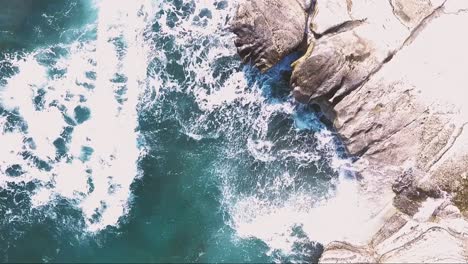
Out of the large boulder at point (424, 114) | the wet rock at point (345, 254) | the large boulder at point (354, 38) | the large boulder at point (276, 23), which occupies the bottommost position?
the wet rock at point (345, 254)

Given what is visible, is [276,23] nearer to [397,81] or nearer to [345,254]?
[397,81]

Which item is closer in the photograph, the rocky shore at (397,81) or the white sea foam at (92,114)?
the rocky shore at (397,81)

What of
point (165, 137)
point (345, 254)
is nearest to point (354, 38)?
point (345, 254)

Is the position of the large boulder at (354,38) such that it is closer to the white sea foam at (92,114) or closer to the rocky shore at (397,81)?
the rocky shore at (397,81)

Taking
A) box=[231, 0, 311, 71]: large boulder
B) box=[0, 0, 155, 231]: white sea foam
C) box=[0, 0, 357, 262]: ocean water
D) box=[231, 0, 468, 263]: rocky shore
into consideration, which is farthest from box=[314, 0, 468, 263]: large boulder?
box=[0, 0, 155, 231]: white sea foam

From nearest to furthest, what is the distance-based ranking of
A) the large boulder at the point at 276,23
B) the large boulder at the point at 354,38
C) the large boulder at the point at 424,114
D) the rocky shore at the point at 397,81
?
1. the large boulder at the point at 354,38
2. the rocky shore at the point at 397,81
3. the large boulder at the point at 424,114
4. the large boulder at the point at 276,23

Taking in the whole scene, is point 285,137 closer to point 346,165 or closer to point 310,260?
point 346,165

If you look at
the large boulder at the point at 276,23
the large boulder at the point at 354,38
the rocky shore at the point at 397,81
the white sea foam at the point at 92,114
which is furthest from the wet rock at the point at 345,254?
the white sea foam at the point at 92,114
